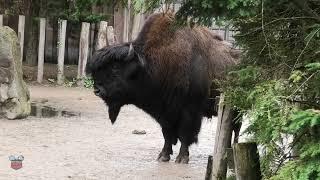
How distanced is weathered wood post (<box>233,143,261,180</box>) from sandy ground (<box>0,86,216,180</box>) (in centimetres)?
326

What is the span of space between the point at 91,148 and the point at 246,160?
5.01 meters

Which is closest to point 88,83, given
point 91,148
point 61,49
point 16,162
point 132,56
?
point 61,49

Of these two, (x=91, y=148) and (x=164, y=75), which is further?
(x=91, y=148)

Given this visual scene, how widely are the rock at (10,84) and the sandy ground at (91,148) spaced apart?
22 centimetres

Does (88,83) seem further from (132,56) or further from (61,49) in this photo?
(132,56)

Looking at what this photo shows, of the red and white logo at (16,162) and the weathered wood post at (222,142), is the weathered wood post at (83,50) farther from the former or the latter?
the weathered wood post at (222,142)

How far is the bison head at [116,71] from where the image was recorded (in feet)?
25.7

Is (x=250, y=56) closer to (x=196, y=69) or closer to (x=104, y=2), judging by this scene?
(x=104, y=2)

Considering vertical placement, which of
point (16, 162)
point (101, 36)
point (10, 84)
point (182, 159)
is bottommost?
point (182, 159)

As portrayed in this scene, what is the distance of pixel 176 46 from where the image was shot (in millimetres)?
7859

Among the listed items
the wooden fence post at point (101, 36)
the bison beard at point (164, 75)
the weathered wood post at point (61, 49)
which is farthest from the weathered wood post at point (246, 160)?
the weathered wood post at point (61, 49)

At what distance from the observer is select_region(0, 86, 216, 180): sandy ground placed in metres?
7.22

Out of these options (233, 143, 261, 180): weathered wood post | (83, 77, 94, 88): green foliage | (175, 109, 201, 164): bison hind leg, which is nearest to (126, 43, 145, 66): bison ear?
(175, 109, 201, 164): bison hind leg

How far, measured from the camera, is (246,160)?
3898mm
